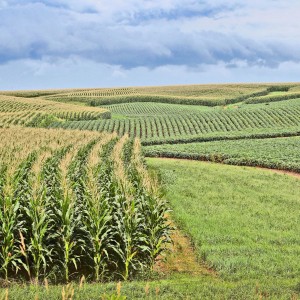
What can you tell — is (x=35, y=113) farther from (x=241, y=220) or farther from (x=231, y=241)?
(x=231, y=241)

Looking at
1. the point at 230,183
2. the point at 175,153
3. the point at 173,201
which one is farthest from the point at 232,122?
the point at 173,201

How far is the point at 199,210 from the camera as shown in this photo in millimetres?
18078

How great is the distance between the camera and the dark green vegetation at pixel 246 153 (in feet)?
115

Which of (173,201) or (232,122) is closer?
(173,201)

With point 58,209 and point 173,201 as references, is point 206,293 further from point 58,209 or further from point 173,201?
point 173,201

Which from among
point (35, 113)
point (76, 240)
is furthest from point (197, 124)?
point (76, 240)

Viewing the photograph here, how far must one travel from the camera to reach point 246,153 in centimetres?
3828

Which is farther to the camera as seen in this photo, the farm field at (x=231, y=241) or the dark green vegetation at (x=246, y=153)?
the dark green vegetation at (x=246, y=153)

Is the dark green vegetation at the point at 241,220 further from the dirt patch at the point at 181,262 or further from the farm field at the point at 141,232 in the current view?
the dirt patch at the point at 181,262

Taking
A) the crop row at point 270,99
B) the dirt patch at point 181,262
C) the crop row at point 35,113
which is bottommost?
the dirt patch at point 181,262

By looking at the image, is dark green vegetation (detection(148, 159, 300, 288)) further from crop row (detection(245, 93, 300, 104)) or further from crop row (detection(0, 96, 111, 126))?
crop row (detection(245, 93, 300, 104))

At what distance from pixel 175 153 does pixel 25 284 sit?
32.1 m

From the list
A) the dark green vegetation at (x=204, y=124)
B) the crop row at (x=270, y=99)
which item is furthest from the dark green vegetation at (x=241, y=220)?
the crop row at (x=270, y=99)

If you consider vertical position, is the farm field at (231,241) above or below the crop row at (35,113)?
below
